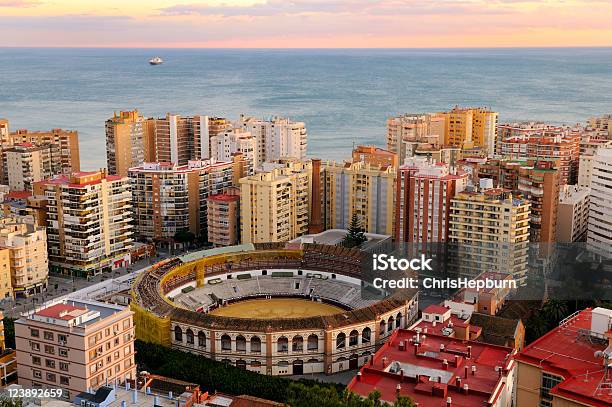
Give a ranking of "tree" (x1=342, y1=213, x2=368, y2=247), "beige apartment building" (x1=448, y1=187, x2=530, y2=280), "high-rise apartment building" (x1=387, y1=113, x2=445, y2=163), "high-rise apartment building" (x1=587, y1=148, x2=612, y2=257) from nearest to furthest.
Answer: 1. "beige apartment building" (x1=448, y1=187, x2=530, y2=280)
2. "high-rise apartment building" (x1=587, y1=148, x2=612, y2=257)
3. "tree" (x1=342, y1=213, x2=368, y2=247)
4. "high-rise apartment building" (x1=387, y1=113, x2=445, y2=163)

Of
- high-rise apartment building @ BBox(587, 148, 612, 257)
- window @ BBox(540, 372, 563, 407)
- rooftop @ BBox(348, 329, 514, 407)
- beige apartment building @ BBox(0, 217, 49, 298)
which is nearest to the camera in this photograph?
window @ BBox(540, 372, 563, 407)

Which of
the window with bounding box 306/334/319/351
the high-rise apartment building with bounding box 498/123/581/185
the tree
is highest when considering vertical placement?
the high-rise apartment building with bounding box 498/123/581/185

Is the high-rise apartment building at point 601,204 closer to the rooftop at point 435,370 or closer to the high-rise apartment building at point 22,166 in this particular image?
the rooftop at point 435,370

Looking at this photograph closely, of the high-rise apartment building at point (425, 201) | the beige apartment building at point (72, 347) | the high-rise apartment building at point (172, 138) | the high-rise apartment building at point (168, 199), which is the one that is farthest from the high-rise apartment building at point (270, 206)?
the high-rise apartment building at point (172, 138)

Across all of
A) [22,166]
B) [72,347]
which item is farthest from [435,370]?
[22,166]

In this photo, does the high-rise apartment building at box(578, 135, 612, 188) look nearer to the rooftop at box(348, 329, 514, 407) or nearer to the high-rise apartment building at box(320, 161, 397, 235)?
the high-rise apartment building at box(320, 161, 397, 235)

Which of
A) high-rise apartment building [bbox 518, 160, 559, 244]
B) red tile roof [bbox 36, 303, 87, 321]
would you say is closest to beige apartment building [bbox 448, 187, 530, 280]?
high-rise apartment building [bbox 518, 160, 559, 244]
